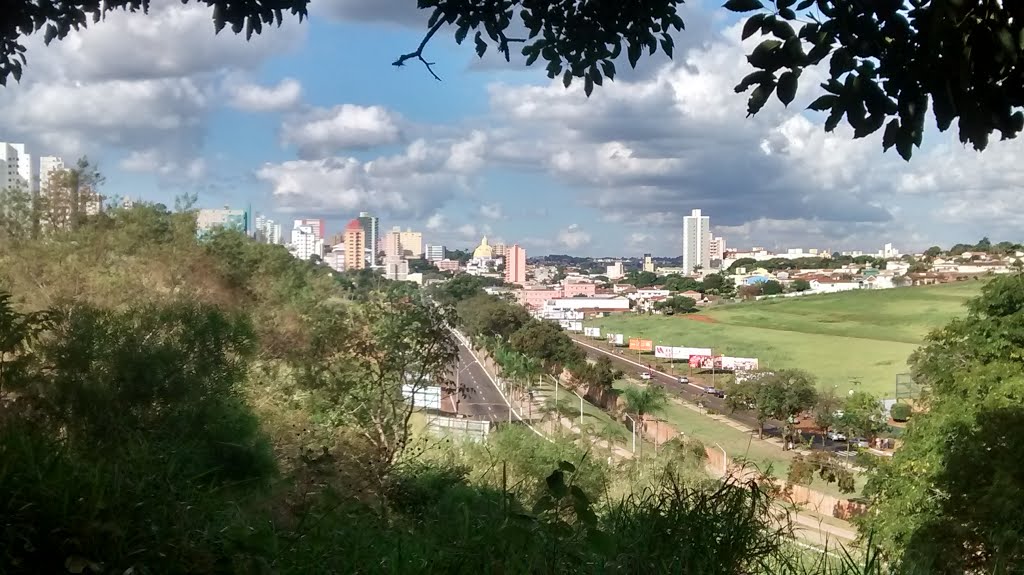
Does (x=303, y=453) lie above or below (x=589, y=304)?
below

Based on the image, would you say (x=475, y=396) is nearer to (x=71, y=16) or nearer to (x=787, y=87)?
(x=71, y=16)

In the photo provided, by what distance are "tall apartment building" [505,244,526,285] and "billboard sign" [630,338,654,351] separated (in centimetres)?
410

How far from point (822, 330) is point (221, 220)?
22.7m

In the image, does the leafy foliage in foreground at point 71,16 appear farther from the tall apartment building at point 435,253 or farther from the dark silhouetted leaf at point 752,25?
the tall apartment building at point 435,253

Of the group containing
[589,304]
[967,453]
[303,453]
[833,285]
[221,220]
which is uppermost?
[221,220]

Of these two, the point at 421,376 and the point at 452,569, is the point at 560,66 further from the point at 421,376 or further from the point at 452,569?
the point at 421,376

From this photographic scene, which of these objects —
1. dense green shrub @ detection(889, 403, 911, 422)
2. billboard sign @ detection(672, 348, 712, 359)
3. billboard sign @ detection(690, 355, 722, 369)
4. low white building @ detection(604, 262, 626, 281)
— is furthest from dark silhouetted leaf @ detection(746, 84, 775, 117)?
low white building @ detection(604, 262, 626, 281)

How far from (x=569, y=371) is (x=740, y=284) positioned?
19.2m

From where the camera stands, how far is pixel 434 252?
809 inches

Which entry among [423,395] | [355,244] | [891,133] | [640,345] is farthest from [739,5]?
[640,345]

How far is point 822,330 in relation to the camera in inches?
1164

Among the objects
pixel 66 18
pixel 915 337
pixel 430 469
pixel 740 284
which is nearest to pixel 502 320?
pixel 430 469

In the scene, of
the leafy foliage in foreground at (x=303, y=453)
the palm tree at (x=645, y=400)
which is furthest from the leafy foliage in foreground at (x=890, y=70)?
the palm tree at (x=645, y=400)

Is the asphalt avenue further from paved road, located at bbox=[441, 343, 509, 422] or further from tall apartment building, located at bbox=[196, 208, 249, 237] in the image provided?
tall apartment building, located at bbox=[196, 208, 249, 237]
